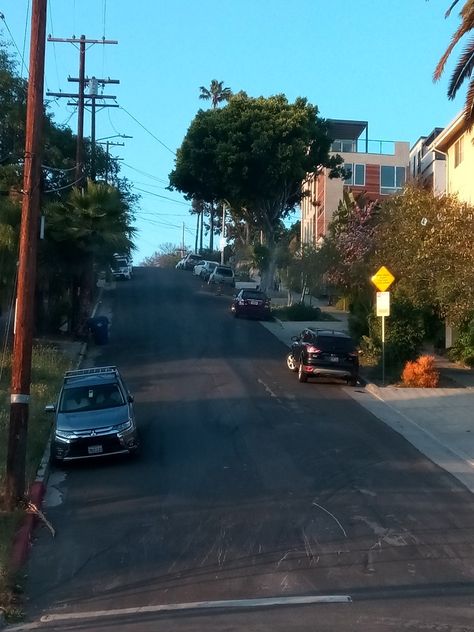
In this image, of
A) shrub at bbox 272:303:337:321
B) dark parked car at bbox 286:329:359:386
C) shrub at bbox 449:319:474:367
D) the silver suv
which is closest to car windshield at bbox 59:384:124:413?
dark parked car at bbox 286:329:359:386

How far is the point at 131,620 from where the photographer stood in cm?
903

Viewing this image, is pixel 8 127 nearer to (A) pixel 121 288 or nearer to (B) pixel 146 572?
(B) pixel 146 572

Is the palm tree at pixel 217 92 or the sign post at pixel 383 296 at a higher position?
the palm tree at pixel 217 92

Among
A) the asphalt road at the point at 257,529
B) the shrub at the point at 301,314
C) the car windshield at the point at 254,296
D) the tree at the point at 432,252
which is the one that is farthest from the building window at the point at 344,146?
the asphalt road at the point at 257,529

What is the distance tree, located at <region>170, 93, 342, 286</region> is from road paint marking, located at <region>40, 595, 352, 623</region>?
45.2 m

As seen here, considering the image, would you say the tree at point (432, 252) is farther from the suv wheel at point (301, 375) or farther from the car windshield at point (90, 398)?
the car windshield at point (90, 398)

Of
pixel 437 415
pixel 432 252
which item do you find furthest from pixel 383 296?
pixel 437 415

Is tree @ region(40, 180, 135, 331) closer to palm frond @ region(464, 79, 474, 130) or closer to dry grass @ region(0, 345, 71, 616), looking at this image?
dry grass @ region(0, 345, 71, 616)

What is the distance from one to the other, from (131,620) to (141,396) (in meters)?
17.0

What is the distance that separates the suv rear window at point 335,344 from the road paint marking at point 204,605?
19.4 meters

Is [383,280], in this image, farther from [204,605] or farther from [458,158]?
[204,605]

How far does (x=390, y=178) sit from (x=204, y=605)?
59.6 meters

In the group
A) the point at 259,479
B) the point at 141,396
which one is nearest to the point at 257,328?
the point at 141,396

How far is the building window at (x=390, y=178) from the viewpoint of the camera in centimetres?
6606
